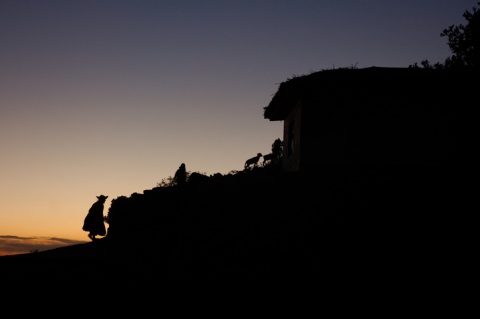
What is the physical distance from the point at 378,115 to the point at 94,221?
1341cm

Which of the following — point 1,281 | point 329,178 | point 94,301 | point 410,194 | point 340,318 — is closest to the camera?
point 340,318

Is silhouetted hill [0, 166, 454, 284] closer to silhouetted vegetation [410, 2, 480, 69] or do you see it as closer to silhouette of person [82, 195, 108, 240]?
silhouette of person [82, 195, 108, 240]

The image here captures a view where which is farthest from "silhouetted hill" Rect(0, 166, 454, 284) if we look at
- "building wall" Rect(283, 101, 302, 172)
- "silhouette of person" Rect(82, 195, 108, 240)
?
"silhouette of person" Rect(82, 195, 108, 240)

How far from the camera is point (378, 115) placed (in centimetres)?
1794

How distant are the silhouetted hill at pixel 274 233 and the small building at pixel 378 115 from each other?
0.61 meters

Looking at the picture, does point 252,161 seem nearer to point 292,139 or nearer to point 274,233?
point 292,139

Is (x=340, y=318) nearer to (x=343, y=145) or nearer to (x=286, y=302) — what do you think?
(x=286, y=302)

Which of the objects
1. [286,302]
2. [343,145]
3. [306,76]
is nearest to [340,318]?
[286,302]

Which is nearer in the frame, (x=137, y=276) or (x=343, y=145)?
(x=137, y=276)

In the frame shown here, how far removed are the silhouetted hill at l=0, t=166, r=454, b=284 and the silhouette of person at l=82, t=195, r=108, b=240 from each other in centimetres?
279

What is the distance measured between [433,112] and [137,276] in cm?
1220

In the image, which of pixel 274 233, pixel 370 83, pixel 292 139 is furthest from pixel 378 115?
pixel 274 233

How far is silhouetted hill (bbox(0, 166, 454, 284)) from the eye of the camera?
1173 cm

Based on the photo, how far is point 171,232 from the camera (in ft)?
52.7
